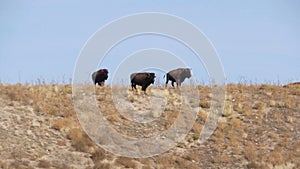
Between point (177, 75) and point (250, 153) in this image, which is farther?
point (177, 75)

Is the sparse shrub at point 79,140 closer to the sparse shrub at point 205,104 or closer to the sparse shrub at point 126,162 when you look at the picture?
the sparse shrub at point 126,162

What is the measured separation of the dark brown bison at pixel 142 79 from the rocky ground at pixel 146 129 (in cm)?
60

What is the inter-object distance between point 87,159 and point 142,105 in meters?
7.48

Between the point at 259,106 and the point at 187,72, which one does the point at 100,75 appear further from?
the point at 259,106

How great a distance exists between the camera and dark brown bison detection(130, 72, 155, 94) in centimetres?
3025

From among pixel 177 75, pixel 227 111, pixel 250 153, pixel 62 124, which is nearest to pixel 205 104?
pixel 227 111

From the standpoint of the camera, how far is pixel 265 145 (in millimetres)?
26172

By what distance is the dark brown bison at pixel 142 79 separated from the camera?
30.2 m

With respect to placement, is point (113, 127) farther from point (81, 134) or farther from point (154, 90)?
point (154, 90)

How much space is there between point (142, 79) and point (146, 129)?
16.0ft

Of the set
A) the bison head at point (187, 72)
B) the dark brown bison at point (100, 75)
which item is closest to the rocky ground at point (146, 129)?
the bison head at point (187, 72)

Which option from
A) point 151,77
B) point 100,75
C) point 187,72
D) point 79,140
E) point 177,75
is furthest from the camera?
point 187,72

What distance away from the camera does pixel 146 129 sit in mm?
26234

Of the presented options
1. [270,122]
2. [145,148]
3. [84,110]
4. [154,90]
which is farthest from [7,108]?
[270,122]
